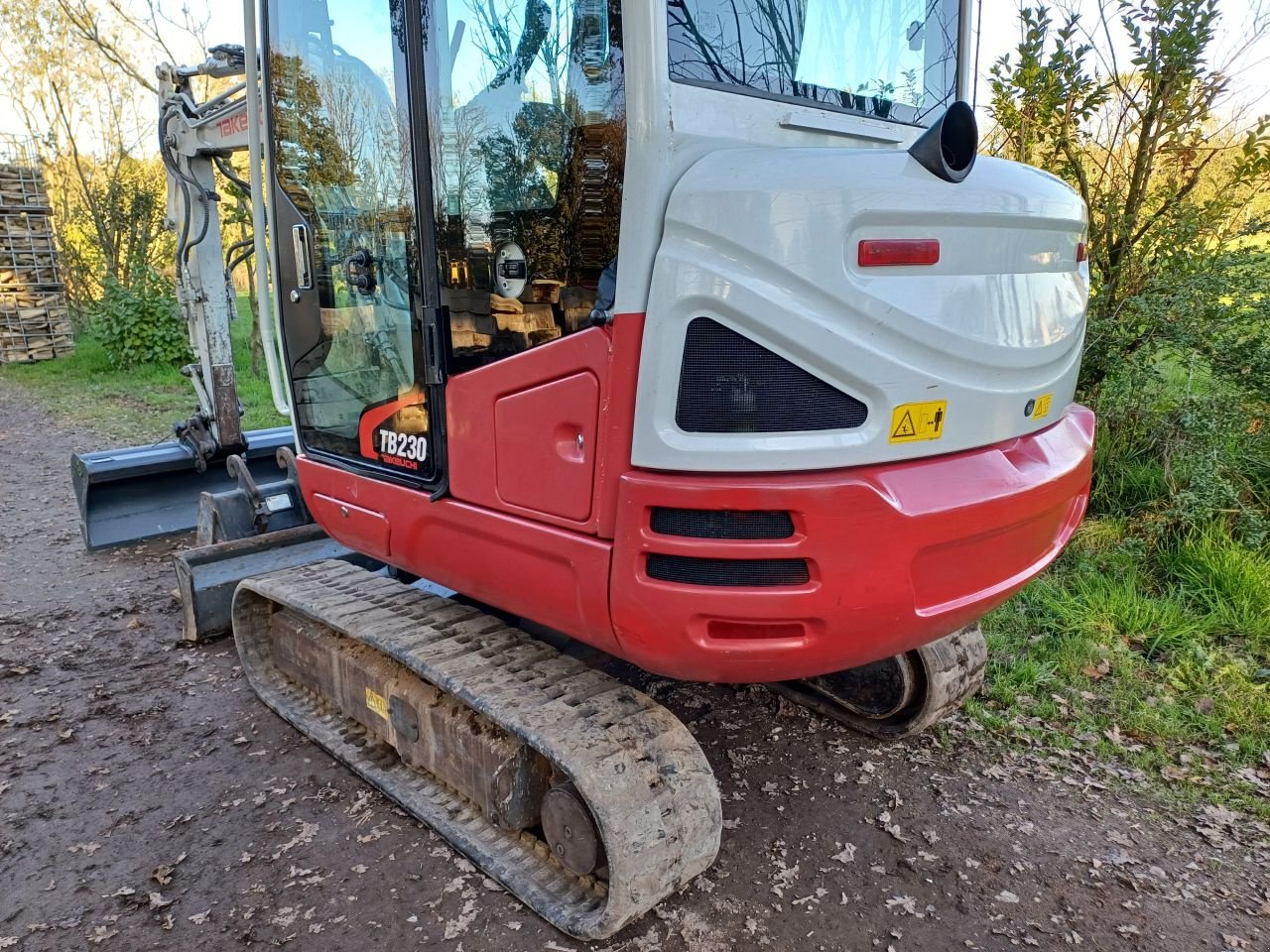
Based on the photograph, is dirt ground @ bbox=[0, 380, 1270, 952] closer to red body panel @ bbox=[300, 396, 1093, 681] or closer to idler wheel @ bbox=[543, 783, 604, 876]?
idler wheel @ bbox=[543, 783, 604, 876]

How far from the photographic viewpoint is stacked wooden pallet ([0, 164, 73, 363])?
1341cm

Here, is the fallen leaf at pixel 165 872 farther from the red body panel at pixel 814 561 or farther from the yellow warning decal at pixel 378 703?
the red body panel at pixel 814 561

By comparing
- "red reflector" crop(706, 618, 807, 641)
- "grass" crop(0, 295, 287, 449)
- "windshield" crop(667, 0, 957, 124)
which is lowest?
"grass" crop(0, 295, 287, 449)

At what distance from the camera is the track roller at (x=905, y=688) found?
323 centimetres

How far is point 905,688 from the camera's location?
3.28 meters

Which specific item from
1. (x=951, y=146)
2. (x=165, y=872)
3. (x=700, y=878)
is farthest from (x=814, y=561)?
(x=165, y=872)

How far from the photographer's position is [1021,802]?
3100mm

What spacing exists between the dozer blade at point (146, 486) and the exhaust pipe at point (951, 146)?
4.63 meters

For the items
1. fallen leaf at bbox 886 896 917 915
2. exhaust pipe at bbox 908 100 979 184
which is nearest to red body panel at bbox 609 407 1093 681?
exhaust pipe at bbox 908 100 979 184

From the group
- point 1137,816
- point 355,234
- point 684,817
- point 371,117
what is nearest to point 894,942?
point 684,817

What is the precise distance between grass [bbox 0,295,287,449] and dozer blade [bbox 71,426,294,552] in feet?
10.7

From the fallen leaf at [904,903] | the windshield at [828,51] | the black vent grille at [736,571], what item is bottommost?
the fallen leaf at [904,903]

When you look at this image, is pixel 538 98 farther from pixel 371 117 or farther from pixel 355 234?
pixel 355 234

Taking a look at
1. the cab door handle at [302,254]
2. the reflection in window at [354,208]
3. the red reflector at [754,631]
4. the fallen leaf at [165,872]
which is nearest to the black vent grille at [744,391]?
the red reflector at [754,631]
